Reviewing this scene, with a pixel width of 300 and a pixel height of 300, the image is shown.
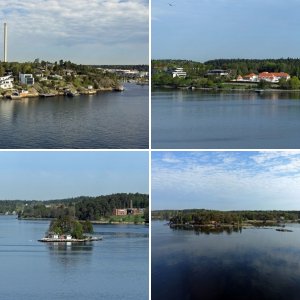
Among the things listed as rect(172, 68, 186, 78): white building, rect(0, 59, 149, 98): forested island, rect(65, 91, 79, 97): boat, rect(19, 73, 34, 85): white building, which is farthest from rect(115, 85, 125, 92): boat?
rect(19, 73, 34, 85): white building

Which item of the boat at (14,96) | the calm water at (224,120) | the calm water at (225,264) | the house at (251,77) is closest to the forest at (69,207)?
the calm water at (225,264)

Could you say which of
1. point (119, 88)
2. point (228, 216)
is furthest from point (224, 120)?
point (119, 88)

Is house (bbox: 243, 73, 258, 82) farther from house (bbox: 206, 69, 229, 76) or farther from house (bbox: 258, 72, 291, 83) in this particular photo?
house (bbox: 206, 69, 229, 76)

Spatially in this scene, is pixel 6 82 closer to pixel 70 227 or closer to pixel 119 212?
pixel 70 227

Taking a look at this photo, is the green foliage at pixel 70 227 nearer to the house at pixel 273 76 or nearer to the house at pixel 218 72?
the house at pixel 218 72

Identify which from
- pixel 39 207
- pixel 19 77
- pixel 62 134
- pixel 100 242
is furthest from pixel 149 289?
pixel 19 77
